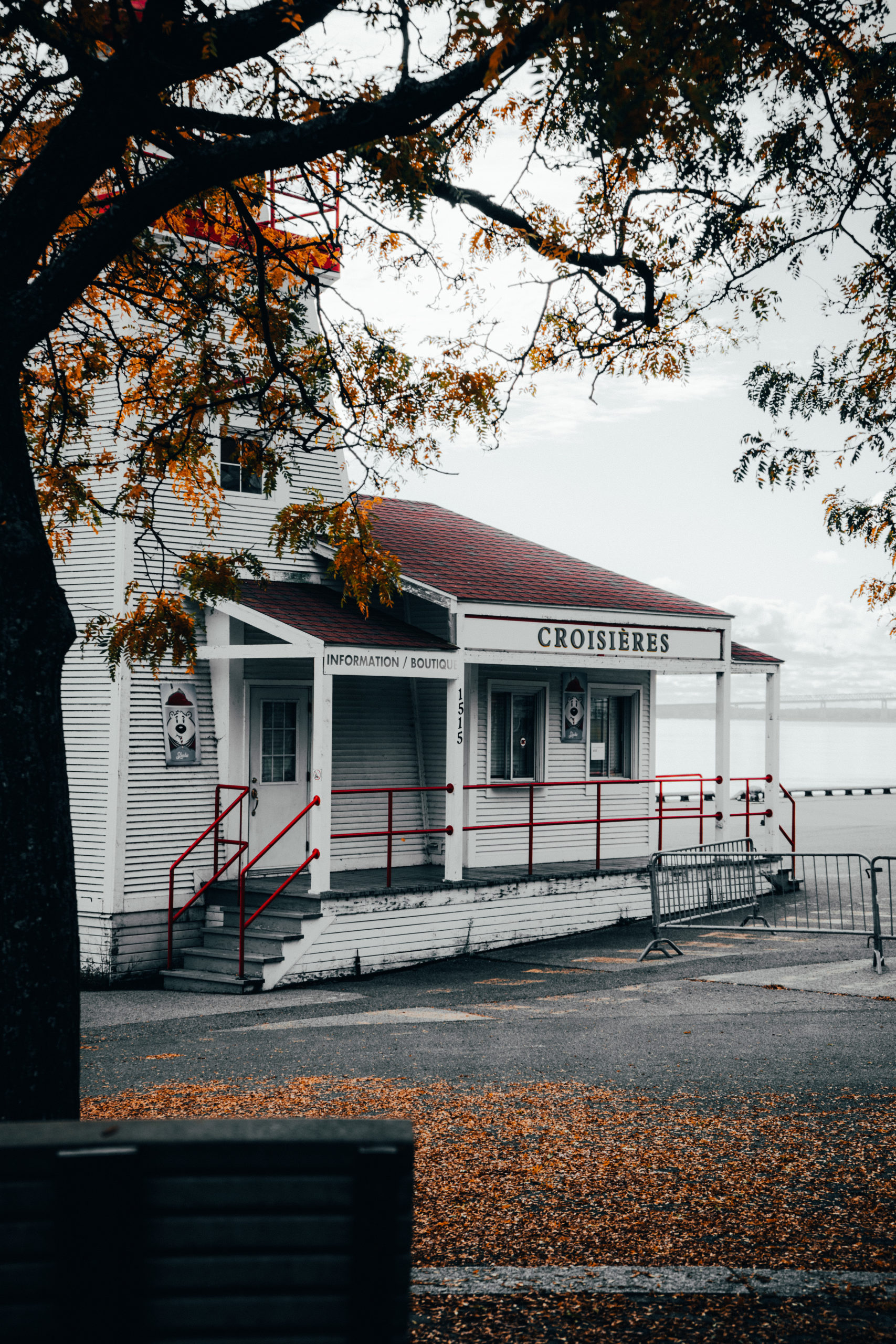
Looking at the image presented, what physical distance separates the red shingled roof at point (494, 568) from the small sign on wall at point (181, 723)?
3.28 m

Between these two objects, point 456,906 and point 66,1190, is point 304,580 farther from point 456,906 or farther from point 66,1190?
point 66,1190

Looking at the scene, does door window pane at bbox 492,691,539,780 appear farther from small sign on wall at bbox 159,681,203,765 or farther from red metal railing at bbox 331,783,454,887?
small sign on wall at bbox 159,681,203,765

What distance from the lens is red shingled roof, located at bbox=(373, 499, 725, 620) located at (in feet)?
56.3

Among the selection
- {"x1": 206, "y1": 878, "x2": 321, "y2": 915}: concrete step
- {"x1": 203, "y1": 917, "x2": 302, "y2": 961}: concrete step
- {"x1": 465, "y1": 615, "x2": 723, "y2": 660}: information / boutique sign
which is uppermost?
{"x1": 465, "y1": 615, "x2": 723, "y2": 660}: information / boutique sign

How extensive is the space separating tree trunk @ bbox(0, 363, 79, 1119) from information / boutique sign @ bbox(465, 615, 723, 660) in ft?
36.2

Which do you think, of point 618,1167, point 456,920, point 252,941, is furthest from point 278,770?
point 618,1167

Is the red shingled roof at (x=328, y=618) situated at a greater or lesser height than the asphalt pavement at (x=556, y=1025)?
greater

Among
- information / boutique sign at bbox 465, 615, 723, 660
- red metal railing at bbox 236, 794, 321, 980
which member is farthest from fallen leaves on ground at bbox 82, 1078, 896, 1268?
information / boutique sign at bbox 465, 615, 723, 660

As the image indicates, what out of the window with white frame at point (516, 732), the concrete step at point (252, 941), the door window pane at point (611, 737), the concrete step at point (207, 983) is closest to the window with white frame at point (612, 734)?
the door window pane at point (611, 737)

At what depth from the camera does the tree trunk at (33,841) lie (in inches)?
191

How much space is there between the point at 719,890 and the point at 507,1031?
22.7 feet

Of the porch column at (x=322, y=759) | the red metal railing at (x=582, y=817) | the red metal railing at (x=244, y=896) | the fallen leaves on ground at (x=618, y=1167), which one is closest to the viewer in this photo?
the fallen leaves on ground at (x=618, y=1167)

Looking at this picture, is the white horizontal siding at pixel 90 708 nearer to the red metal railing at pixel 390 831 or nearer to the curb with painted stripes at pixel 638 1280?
the red metal railing at pixel 390 831

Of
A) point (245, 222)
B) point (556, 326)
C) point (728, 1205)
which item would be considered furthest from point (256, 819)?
point (728, 1205)
